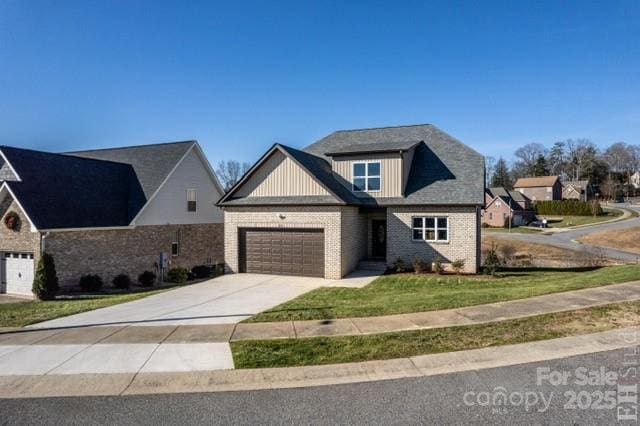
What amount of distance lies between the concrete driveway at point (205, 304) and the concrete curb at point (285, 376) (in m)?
3.23

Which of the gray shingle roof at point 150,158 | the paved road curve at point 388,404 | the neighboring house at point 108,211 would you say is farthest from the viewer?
the gray shingle roof at point 150,158

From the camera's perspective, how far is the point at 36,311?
40.4 ft

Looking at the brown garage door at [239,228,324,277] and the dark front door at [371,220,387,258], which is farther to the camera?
the dark front door at [371,220,387,258]

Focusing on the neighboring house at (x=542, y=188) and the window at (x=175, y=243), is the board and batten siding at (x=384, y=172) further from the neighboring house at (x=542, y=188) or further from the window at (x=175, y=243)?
the neighboring house at (x=542, y=188)

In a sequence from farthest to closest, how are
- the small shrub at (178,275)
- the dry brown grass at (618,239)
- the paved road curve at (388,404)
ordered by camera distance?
the dry brown grass at (618,239)
the small shrub at (178,275)
the paved road curve at (388,404)

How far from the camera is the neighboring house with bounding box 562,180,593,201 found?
80000mm

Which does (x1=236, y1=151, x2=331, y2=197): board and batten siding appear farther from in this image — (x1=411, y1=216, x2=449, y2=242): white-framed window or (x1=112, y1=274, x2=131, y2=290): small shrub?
(x1=112, y1=274, x2=131, y2=290): small shrub

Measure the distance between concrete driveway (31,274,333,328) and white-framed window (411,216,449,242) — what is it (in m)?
5.53

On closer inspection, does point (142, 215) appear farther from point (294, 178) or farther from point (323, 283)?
point (323, 283)

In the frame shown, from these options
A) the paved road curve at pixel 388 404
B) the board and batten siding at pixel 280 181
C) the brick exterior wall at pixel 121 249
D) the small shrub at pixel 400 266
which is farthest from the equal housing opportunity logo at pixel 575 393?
the brick exterior wall at pixel 121 249

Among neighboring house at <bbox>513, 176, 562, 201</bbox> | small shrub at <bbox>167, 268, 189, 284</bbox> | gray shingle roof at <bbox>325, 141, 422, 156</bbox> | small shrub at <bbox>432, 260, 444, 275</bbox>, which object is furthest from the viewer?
neighboring house at <bbox>513, 176, 562, 201</bbox>

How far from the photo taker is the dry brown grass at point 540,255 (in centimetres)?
2655

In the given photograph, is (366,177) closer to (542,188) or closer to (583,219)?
(583,219)

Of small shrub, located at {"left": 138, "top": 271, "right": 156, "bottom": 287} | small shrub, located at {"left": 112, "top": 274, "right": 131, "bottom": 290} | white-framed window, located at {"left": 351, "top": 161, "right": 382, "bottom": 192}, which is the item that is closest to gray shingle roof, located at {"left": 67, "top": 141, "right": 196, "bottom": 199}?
small shrub, located at {"left": 138, "top": 271, "right": 156, "bottom": 287}
